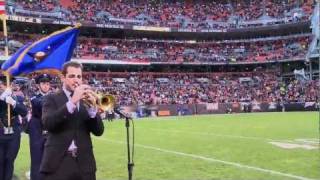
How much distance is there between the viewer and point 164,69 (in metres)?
68.9

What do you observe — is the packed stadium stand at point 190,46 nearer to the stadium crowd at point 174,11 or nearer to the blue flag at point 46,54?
the stadium crowd at point 174,11

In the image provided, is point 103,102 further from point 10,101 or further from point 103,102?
point 10,101

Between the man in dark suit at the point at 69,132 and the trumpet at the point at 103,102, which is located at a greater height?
the trumpet at the point at 103,102

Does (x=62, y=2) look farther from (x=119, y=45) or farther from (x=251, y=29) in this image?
(x=251, y=29)

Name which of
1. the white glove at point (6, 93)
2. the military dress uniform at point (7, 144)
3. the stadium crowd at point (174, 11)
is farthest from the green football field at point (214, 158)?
the stadium crowd at point (174, 11)

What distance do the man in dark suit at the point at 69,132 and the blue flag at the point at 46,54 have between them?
111 inches

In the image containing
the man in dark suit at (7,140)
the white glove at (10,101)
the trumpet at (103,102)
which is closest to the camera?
the trumpet at (103,102)

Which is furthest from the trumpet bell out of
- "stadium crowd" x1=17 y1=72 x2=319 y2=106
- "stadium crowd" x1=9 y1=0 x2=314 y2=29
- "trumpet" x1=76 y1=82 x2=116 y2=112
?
"stadium crowd" x1=9 y1=0 x2=314 y2=29

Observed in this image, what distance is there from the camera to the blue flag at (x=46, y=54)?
800 centimetres

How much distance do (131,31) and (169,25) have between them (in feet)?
17.4

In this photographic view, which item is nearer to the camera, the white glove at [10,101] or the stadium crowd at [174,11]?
the white glove at [10,101]

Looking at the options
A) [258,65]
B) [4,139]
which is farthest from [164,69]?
[4,139]

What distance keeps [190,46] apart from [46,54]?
6496 centimetres

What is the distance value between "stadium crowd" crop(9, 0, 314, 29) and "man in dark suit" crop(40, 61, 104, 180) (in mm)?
56766
